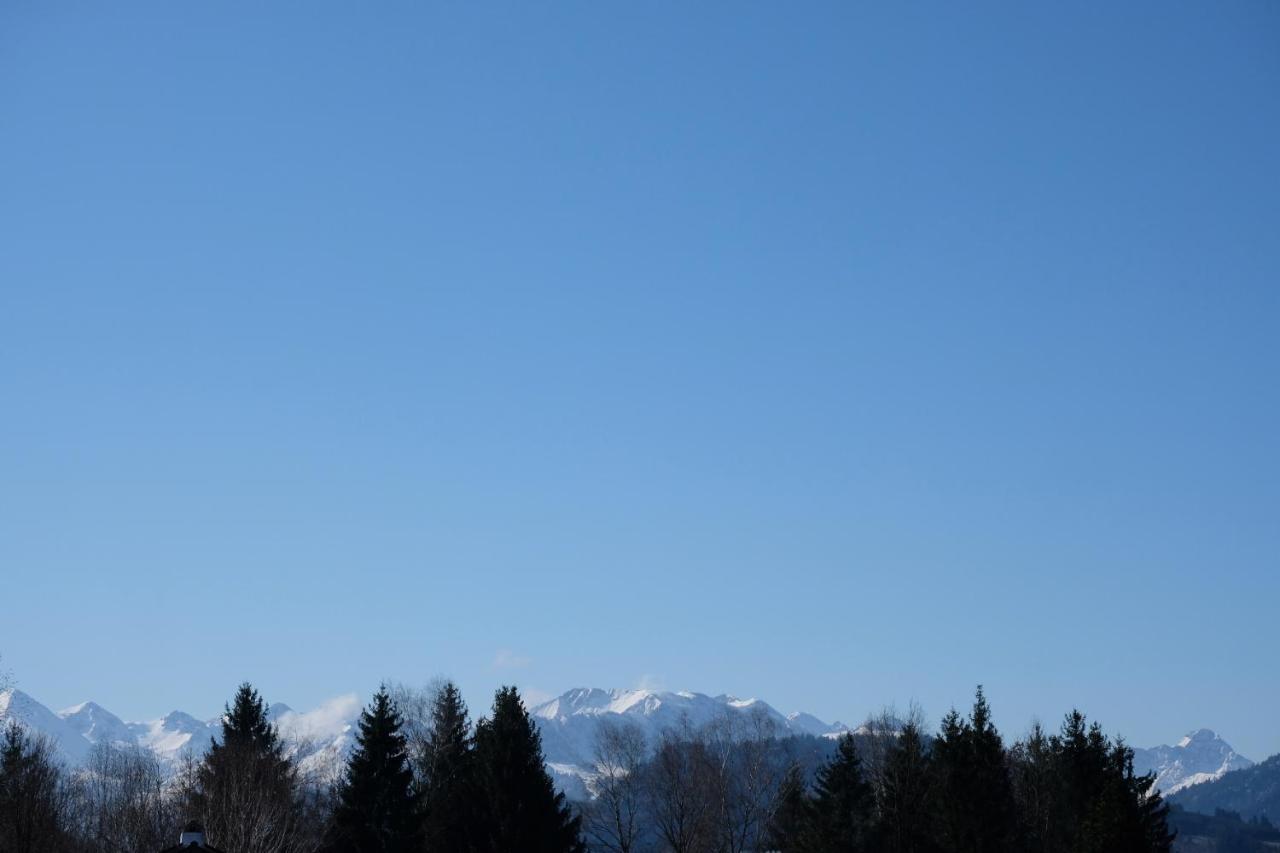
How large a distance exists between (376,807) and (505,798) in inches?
238

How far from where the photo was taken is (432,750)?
8025cm

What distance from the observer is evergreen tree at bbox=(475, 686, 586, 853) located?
6825 cm

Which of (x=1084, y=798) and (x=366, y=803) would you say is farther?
(x=1084, y=798)

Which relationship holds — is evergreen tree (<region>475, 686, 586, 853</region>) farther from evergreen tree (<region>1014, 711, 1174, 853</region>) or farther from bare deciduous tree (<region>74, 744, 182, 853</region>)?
evergreen tree (<region>1014, 711, 1174, 853</region>)

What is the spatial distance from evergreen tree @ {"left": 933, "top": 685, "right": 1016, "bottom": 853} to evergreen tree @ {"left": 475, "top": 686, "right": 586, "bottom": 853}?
1876cm

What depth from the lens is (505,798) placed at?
6856cm

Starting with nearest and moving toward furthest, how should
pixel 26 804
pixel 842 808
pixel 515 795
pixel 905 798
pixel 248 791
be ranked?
pixel 26 804, pixel 248 791, pixel 515 795, pixel 905 798, pixel 842 808

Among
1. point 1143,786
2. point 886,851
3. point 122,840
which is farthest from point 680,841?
point 122,840

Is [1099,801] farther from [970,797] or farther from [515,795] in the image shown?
[515,795]

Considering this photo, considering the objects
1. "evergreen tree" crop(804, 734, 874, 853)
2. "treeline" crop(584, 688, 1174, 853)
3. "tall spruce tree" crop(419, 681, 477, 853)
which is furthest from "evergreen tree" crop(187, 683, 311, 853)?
"evergreen tree" crop(804, 734, 874, 853)

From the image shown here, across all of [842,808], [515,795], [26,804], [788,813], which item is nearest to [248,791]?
[26,804]

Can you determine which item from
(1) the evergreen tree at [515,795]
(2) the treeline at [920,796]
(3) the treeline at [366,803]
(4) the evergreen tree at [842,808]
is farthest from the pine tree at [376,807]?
(4) the evergreen tree at [842,808]

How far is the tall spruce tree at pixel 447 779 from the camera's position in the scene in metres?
69.4

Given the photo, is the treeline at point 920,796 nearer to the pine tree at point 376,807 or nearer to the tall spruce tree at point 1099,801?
the tall spruce tree at point 1099,801
